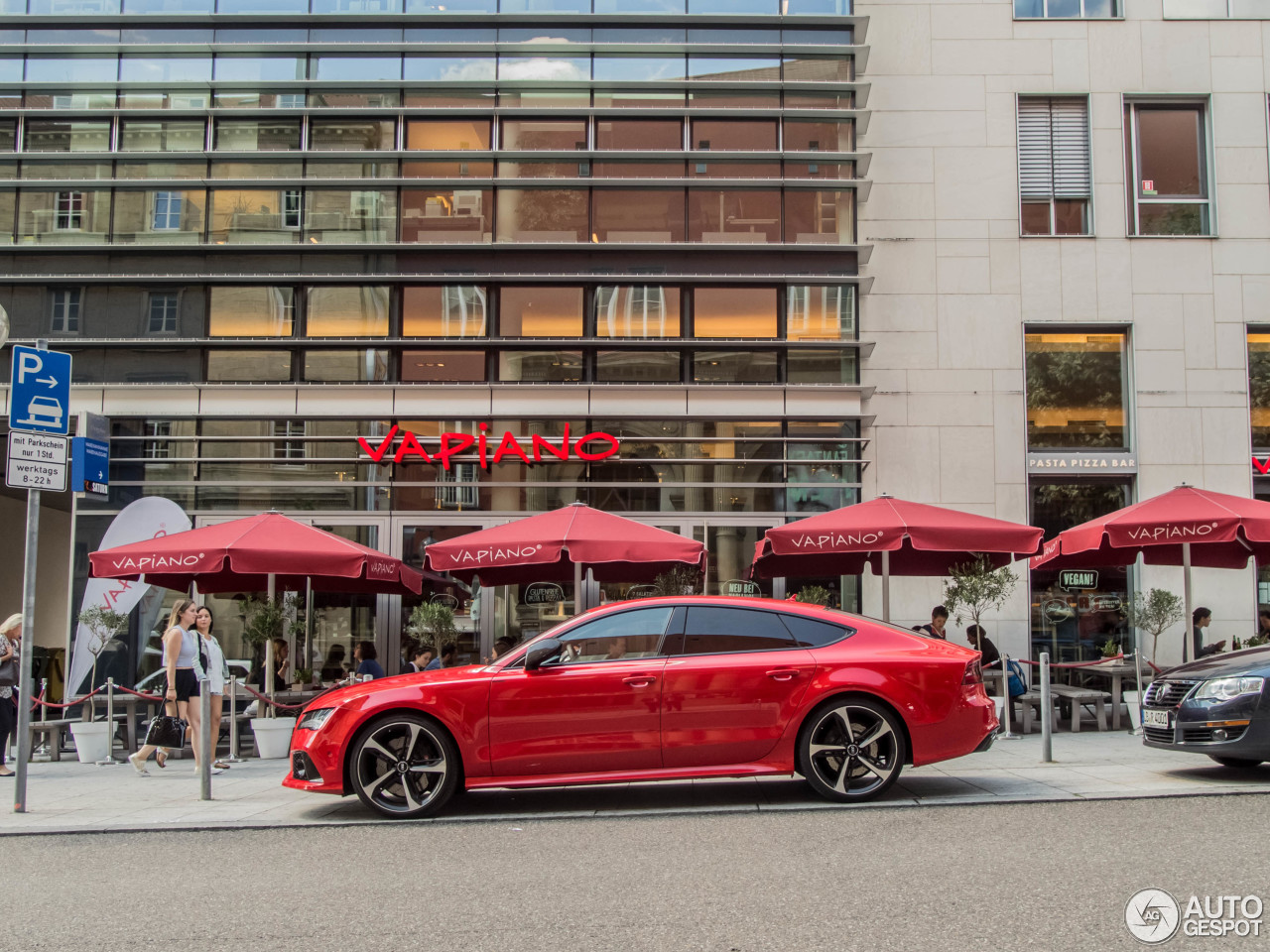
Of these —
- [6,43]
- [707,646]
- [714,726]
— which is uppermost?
[6,43]

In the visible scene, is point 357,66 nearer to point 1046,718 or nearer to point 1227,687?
point 1046,718

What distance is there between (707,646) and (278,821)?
3486 millimetres

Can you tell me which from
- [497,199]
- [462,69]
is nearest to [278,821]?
[497,199]

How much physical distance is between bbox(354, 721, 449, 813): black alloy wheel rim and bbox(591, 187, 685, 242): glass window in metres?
11.6

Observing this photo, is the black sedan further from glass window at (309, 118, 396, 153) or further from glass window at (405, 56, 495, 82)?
glass window at (309, 118, 396, 153)

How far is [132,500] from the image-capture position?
18094mm

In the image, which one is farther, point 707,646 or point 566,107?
point 566,107

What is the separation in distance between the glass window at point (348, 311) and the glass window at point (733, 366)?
5.00 m

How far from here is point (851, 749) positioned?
8.70m

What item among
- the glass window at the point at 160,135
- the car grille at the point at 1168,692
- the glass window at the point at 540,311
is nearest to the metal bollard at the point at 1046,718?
the car grille at the point at 1168,692

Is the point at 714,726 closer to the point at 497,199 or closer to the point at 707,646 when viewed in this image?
the point at 707,646

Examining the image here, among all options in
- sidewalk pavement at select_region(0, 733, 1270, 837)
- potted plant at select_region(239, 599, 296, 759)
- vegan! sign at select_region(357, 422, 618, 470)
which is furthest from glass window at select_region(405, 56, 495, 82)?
sidewalk pavement at select_region(0, 733, 1270, 837)

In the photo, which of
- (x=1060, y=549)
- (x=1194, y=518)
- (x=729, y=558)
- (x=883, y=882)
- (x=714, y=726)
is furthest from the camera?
(x=729, y=558)

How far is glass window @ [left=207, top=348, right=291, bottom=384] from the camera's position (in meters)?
18.5
